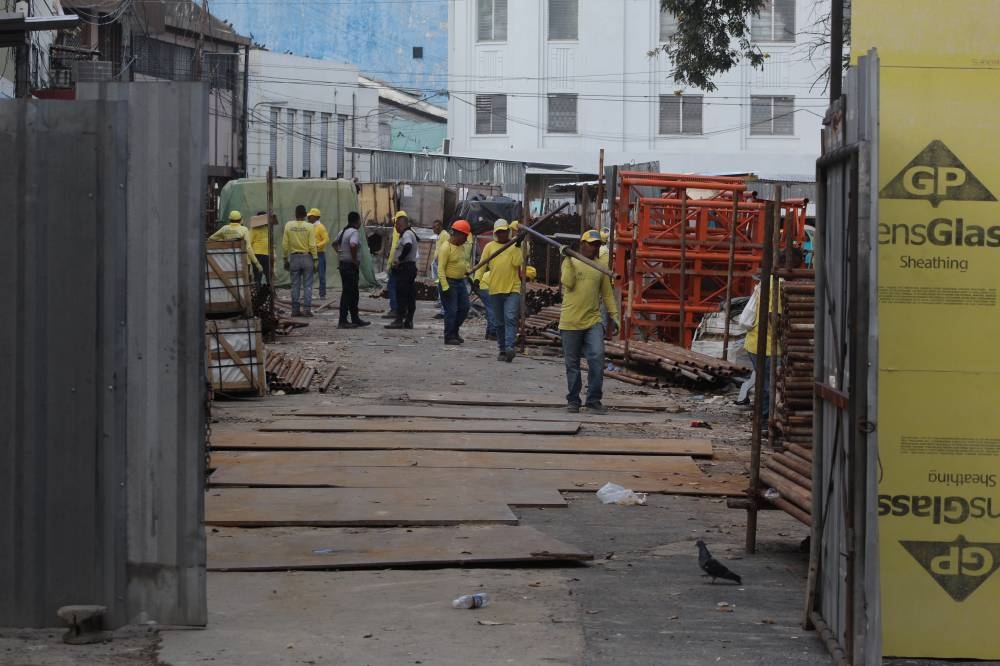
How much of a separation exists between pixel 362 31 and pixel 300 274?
125ft

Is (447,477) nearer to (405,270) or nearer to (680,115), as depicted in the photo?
(405,270)

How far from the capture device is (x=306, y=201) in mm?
33062

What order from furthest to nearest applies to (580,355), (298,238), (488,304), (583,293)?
(298,238)
(488,304)
(580,355)
(583,293)

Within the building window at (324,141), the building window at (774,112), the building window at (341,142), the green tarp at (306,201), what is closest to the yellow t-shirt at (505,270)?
the green tarp at (306,201)

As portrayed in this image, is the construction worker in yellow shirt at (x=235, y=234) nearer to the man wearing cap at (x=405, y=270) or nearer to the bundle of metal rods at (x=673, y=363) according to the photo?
the man wearing cap at (x=405, y=270)

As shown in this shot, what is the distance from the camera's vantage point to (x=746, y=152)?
159ft

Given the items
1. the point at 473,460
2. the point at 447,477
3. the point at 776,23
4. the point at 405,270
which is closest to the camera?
the point at 447,477

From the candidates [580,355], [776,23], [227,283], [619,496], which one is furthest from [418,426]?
[776,23]

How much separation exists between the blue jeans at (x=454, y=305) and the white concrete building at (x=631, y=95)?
27506 millimetres

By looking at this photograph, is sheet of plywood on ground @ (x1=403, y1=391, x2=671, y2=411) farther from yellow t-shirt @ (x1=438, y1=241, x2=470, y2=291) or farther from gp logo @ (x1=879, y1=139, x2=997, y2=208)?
gp logo @ (x1=879, y1=139, x2=997, y2=208)

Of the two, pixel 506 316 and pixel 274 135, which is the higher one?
pixel 274 135

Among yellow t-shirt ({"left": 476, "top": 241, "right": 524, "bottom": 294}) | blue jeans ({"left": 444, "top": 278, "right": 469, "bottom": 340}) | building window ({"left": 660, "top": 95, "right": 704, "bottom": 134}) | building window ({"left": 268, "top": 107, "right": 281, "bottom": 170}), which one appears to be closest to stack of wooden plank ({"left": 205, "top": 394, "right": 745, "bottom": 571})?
yellow t-shirt ({"left": 476, "top": 241, "right": 524, "bottom": 294})

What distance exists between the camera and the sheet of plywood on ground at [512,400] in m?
15.0

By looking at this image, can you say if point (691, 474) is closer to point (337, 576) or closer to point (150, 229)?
point (337, 576)
